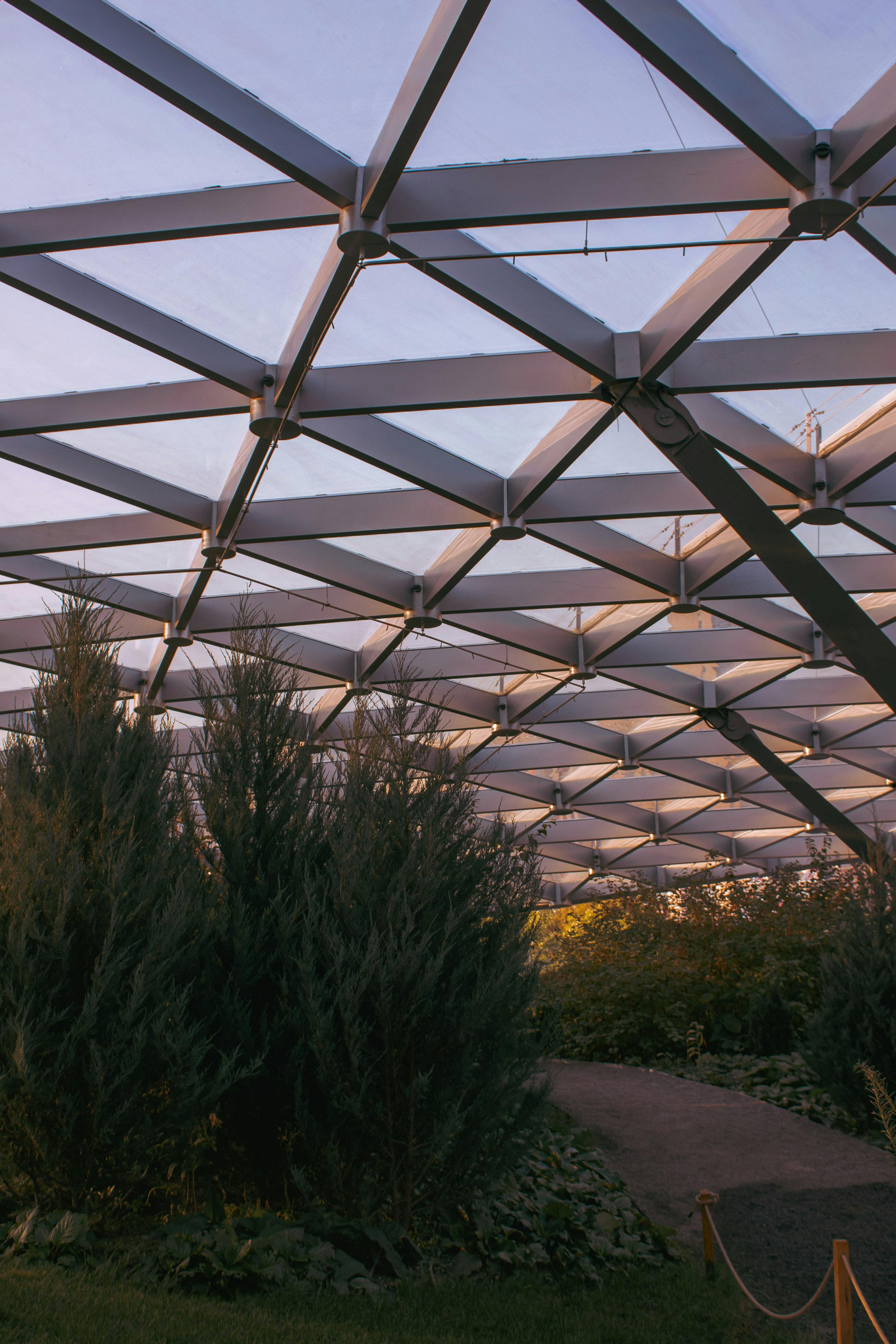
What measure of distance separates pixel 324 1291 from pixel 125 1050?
2030mm

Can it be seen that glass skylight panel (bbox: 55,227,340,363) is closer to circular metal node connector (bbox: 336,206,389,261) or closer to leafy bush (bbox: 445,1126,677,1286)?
circular metal node connector (bbox: 336,206,389,261)

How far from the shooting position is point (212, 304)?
35.6 feet

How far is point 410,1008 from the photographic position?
736 centimetres

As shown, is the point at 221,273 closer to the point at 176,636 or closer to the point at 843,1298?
the point at 176,636

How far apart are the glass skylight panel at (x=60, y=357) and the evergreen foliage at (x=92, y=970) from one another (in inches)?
204

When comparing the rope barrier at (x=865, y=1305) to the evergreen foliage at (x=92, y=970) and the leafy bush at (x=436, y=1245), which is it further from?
the evergreen foliage at (x=92, y=970)

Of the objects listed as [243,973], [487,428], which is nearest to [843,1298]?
[243,973]

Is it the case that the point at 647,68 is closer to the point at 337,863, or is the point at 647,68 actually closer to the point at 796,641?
the point at 337,863

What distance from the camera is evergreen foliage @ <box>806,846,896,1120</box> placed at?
12.6 metres

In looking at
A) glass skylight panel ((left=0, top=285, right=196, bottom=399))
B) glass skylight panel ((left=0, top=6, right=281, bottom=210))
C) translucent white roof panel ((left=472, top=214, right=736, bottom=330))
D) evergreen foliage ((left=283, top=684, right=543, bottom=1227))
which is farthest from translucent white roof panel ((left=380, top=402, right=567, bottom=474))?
evergreen foliage ((left=283, top=684, right=543, bottom=1227))

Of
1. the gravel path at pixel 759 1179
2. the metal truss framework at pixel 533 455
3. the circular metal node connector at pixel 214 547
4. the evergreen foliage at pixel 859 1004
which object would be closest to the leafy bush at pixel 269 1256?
the gravel path at pixel 759 1179

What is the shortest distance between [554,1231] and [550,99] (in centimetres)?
914

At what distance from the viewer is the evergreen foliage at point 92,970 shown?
6711mm

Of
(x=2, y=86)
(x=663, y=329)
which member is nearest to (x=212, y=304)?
(x=2, y=86)
